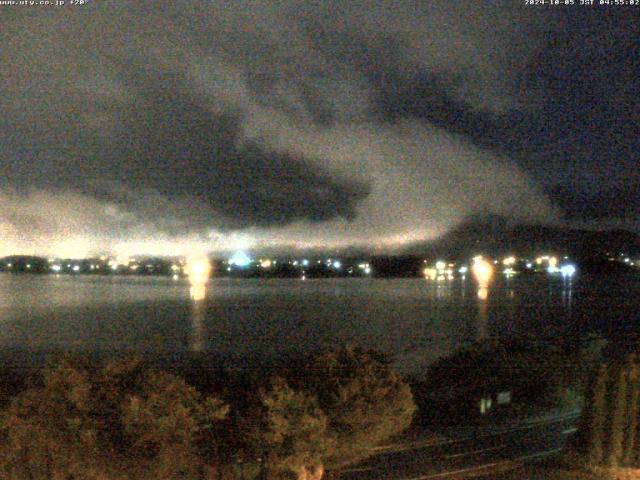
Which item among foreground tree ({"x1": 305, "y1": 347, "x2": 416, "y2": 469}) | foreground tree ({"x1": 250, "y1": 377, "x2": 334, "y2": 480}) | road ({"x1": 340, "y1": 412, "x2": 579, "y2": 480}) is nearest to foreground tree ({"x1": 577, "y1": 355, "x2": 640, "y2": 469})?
road ({"x1": 340, "y1": 412, "x2": 579, "y2": 480})

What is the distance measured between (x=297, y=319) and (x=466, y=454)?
6882 cm

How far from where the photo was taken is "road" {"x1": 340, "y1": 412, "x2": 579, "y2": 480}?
48.6 feet

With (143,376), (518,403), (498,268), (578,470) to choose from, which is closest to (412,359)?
(518,403)

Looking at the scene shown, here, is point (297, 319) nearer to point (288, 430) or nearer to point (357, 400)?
point (357, 400)

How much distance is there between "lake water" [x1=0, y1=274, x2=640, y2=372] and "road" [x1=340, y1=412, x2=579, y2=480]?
2613 cm

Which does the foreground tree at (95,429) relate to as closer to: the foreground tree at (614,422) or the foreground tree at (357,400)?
the foreground tree at (357,400)

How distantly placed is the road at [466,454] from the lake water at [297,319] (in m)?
26.1

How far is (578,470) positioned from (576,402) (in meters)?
11.2

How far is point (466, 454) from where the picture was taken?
1688 centimetres

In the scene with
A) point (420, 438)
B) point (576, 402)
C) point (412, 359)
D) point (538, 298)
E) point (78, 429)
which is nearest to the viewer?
point (78, 429)

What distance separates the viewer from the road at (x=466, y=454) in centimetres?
1480

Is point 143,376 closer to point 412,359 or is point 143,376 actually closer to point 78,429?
point 78,429

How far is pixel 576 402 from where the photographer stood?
25.0m

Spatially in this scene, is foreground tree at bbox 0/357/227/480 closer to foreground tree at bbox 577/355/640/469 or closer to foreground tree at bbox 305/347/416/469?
foreground tree at bbox 305/347/416/469
